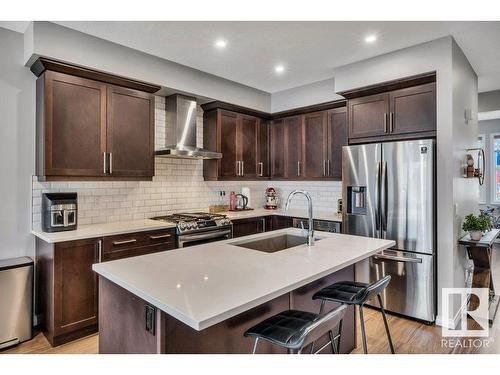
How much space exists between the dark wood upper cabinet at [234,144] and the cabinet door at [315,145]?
73 centimetres

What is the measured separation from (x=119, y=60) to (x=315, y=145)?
2.66 meters

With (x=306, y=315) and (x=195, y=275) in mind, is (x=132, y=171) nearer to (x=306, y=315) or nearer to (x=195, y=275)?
(x=195, y=275)

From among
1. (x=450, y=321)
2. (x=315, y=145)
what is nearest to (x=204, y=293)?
(x=450, y=321)

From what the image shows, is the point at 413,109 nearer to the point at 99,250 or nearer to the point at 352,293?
the point at 352,293

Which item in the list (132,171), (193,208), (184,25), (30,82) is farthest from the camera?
(193,208)

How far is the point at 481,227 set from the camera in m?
3.15

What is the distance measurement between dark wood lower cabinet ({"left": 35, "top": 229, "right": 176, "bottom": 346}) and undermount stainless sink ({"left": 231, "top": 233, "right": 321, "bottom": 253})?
1.27 metres

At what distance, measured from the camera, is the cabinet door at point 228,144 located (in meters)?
4.47

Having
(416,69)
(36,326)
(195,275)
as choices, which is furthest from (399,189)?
(36,326)

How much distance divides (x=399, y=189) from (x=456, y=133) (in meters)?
0.76

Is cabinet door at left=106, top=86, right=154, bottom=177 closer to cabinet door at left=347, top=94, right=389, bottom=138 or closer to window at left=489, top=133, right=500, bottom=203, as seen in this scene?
cabinet door at left=347, top=94, right=389, bottom=138

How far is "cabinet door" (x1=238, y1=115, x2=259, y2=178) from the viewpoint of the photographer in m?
4.71

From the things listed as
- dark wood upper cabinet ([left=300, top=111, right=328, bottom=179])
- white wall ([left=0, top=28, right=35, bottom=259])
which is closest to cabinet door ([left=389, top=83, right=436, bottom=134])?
dark wood upper cabinet ([left=300, top=111, right=328, bottom=179])
